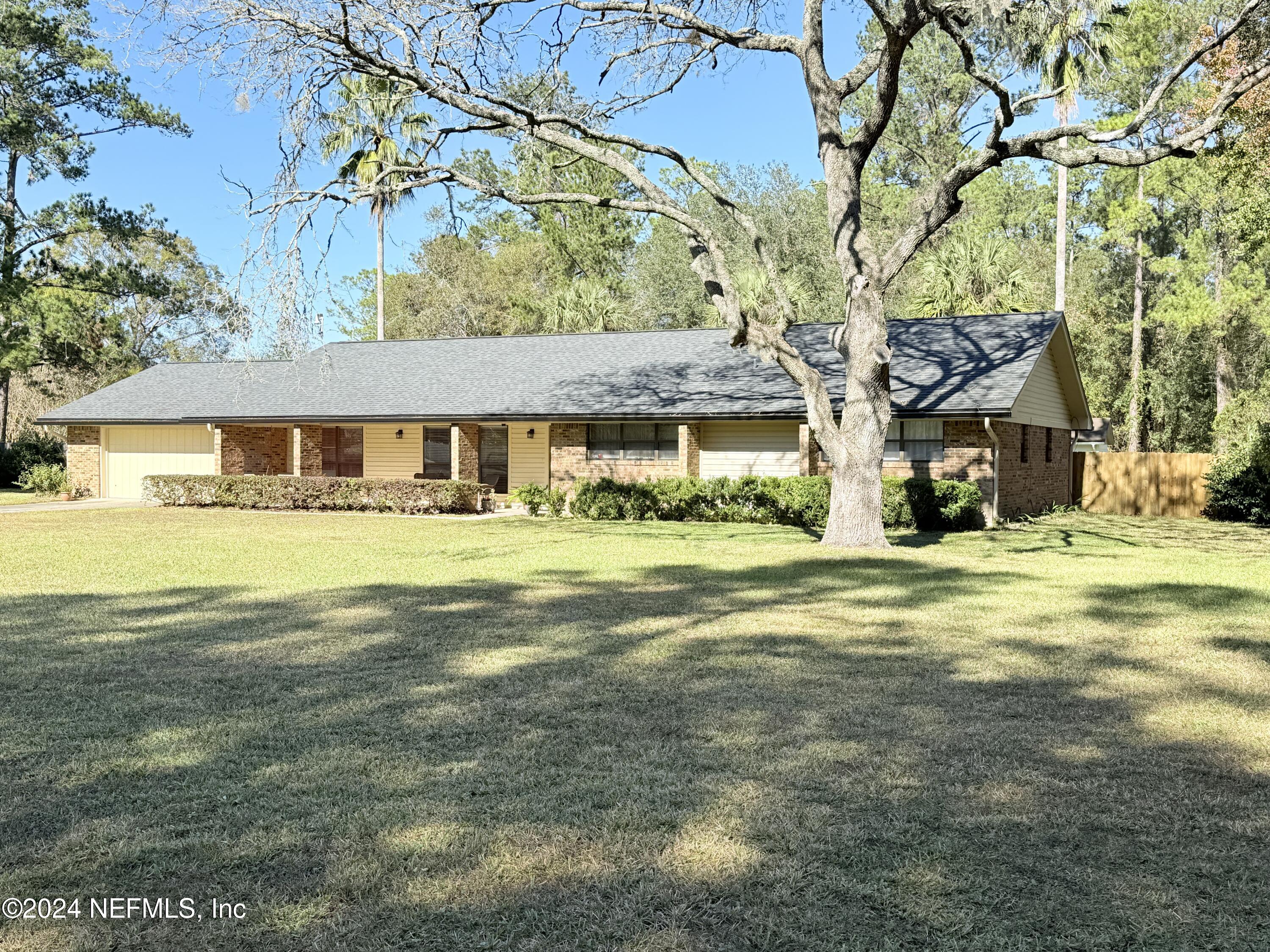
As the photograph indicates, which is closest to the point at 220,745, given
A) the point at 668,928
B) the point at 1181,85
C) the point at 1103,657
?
the point at 668,928

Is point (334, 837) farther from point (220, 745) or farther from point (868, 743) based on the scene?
point (868, 743)

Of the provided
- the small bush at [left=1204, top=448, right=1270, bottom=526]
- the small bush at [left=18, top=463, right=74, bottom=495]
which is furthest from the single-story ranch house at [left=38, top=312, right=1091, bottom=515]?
the small bush at [left=1204, top=448, right=1270, bottom=526]

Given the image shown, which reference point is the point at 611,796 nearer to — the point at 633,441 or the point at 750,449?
the point at 750,449

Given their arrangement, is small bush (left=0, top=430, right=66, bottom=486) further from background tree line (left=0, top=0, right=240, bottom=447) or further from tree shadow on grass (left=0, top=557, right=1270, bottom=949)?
tree shadow on grass (left=0, top=557, right=1270, bottom=949)

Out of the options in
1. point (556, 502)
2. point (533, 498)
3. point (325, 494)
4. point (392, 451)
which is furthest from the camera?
point (392, 451)

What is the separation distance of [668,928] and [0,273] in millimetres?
33924

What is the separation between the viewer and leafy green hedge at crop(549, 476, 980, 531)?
64.4 ft

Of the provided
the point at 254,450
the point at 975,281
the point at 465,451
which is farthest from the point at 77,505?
the point at 975,281

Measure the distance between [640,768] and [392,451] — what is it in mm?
24650

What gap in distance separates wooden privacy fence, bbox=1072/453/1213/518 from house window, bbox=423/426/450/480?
17.6 metres

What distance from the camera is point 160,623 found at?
29.7ft

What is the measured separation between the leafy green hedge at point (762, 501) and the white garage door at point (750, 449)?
913 mm

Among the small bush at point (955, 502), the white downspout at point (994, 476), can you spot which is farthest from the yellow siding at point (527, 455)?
the white downspout at point (994, 476)

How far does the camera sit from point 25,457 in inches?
1371
